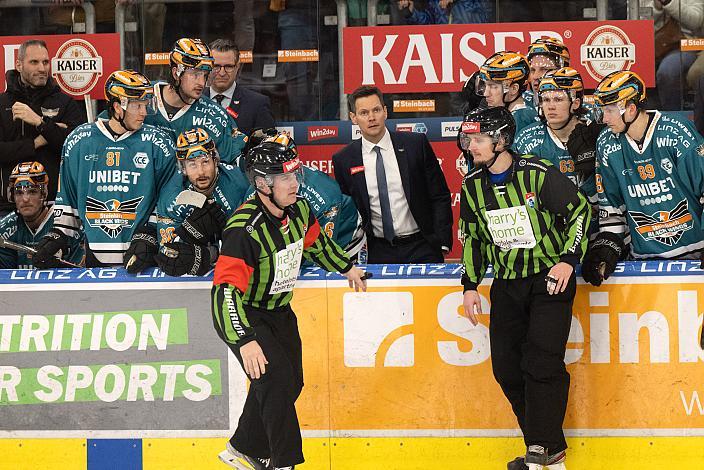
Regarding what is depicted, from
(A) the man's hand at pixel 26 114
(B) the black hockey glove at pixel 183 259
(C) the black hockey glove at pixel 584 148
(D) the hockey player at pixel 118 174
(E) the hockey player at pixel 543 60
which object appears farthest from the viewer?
(A) the man's hand at pixel 26 114

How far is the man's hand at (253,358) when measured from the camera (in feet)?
14.7

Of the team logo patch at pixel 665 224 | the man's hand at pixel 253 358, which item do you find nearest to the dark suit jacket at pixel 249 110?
the team logo patch at pixel 665 224

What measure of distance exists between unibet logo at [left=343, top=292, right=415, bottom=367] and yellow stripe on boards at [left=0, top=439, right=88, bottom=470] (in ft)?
4.56

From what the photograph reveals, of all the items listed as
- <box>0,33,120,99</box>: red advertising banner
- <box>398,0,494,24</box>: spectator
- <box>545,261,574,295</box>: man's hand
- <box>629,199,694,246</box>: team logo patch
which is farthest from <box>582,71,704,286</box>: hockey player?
<box>0,33,120,99</box>: red advertising banner

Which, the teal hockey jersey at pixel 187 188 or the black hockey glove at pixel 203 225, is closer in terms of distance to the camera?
the black hockey glove at pixel 203 225

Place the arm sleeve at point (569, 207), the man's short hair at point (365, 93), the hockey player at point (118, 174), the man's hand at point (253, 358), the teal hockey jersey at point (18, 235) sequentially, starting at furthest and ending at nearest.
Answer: the teal hockey jersey at point (18, 235) → the man's short hair at point (365, 93) → the hockey player at point (118, 174) → the arm sleeve at point (569, 207) → the man's hand at point (253, 358)

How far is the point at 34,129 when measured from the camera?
22.9ft

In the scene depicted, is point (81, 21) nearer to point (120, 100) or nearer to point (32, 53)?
point (32, 53)

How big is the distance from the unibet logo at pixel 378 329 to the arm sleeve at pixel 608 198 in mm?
1091

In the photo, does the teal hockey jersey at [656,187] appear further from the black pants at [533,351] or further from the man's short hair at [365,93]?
the man's short hair at [365,93]

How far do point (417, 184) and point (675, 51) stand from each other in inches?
119

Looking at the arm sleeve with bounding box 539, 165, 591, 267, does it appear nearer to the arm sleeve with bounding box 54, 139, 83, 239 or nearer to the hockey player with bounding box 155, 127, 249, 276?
the hockey player with bounding box 155, 127, 249, 276

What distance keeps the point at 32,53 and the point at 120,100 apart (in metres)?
1.43

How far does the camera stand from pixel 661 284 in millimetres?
5020
